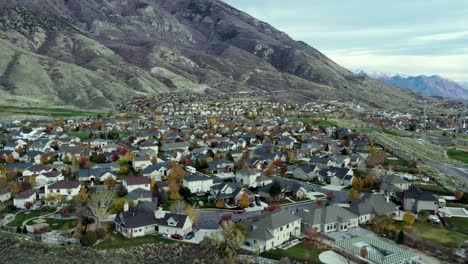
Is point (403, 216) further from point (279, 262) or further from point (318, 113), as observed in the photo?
point (318, 113)

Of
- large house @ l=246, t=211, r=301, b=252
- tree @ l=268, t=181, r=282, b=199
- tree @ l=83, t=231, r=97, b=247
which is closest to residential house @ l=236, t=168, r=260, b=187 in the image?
tree @ l=268, t=181, r=282, b=199

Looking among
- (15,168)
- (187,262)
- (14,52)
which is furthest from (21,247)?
(14,52)

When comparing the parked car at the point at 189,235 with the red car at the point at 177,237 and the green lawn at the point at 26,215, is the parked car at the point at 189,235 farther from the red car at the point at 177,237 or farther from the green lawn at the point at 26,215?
the green lawn at the point at 26,215

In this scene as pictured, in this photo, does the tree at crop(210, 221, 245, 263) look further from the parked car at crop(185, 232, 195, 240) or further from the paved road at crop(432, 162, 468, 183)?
the paved road at crop(432, 162, 468, 183)

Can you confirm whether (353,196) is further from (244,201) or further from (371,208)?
(244,201)

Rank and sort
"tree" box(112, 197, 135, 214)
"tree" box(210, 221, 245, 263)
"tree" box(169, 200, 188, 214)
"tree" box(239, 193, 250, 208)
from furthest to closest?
"tree" box(239, 193, 250, 208) → "tree" box(112, 197, 135, 214) → "tree" box(169, 200, 188, 214) → "tree" box(210, 221, 245, 263)

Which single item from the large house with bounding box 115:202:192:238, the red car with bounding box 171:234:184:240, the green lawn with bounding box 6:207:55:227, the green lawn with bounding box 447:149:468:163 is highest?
the green lawn with bounding box 447:149:468:163

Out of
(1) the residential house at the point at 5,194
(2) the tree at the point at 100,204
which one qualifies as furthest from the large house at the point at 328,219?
(1) the residential house at the point at 5,194
